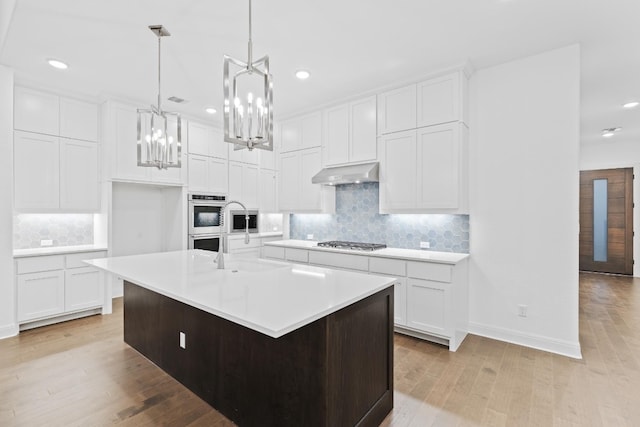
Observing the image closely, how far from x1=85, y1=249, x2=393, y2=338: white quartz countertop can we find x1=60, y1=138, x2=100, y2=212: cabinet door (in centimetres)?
178

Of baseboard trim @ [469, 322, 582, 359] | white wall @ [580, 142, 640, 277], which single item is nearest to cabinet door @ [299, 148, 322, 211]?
baseboard trim @ [469, 322, 582, 359]

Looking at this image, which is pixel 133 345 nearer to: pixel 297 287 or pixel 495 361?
pixel 297 287

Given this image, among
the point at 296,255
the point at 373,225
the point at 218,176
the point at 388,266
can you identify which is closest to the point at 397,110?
the point at 373,225

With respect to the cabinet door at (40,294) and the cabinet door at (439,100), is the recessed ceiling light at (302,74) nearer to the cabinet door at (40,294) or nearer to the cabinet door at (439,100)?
the cabinet door at (439,100)

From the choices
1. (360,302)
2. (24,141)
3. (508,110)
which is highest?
(508,110)

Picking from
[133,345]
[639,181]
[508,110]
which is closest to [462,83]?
[508,110]

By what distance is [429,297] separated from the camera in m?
3.20

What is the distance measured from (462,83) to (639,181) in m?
5.58

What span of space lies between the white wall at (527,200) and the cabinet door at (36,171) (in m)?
4.97

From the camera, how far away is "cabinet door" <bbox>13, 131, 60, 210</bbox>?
3625mm

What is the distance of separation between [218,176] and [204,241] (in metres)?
1.09

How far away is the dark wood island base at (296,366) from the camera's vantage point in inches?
64.8

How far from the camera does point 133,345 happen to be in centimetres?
309

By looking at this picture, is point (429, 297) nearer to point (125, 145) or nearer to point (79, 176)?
point (125, 145)
